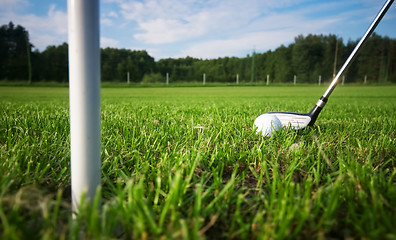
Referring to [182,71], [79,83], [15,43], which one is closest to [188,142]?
[79,83]

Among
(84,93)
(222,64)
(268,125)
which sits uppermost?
(222,64)

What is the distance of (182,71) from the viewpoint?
43719 mm

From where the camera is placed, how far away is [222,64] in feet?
142

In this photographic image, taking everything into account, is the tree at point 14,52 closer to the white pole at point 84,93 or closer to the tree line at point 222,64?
the tree line at point 222,64

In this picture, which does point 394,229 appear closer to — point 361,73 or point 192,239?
point 192,239

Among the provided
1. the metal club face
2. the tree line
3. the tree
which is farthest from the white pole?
the tree

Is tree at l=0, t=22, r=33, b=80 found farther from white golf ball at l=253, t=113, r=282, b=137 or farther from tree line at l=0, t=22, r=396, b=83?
white golf ball at l=253, t=113, r=282, b=137

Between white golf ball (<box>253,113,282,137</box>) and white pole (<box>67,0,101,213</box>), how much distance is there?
1.26 meters

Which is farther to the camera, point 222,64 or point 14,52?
point 222,64

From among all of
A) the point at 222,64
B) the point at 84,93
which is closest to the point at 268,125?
the point at 84,93

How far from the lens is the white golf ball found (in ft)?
5.59

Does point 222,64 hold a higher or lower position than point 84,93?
higher

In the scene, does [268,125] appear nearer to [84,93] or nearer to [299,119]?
[299,119]

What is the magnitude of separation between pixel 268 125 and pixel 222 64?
4310 cm
